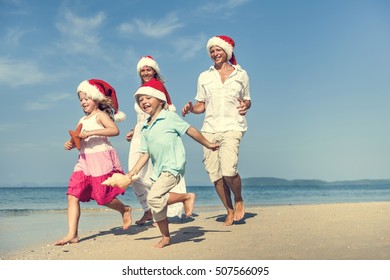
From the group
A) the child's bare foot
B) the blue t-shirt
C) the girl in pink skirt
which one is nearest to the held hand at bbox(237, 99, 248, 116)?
the blue t-shirt

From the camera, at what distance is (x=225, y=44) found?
5.40 m

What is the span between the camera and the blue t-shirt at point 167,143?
4.13m

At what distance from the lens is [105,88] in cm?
524

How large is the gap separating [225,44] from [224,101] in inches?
25.3

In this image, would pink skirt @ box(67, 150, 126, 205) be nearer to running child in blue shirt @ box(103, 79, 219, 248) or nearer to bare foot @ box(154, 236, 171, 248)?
running child in blue shirt @ box(103, 79, 219, 248)

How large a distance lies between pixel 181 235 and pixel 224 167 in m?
0.82

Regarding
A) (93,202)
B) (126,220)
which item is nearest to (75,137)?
(126,220)

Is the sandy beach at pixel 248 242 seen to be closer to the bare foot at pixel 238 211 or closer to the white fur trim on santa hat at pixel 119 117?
the bare foot at pixel 238 211

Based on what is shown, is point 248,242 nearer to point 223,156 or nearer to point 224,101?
point 223,156

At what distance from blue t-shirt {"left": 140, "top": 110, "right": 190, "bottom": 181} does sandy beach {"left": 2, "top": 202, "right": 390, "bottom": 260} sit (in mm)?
656
